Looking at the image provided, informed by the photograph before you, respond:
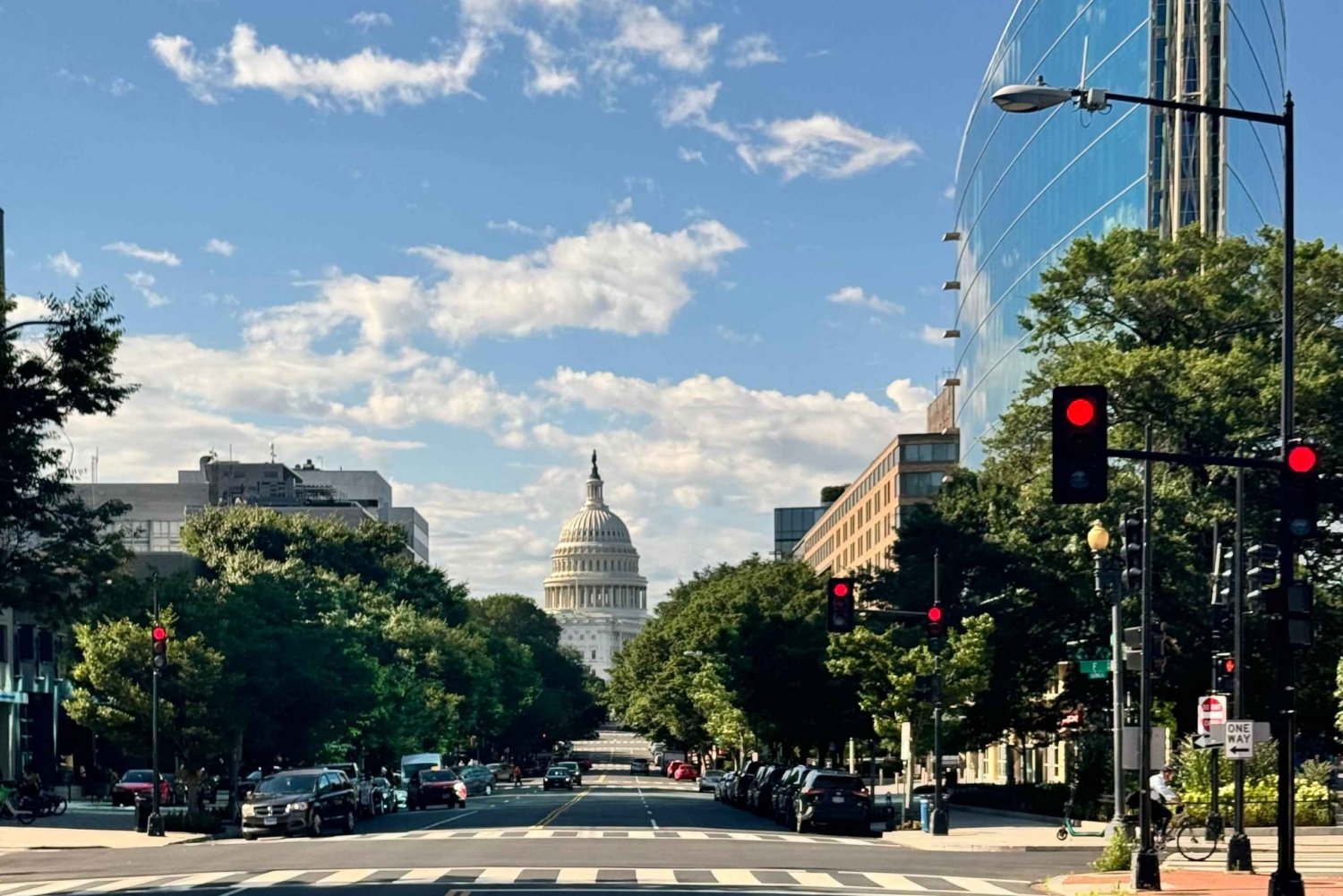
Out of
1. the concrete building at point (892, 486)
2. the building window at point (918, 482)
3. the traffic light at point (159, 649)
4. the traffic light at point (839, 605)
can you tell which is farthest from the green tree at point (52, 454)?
the building window at point (918, 482)

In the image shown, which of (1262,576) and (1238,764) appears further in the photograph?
(1238,764)

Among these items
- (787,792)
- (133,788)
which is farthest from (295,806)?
(133,788)

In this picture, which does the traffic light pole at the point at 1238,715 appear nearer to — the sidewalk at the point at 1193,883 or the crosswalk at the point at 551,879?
the sidewalk at the point at 1193,883

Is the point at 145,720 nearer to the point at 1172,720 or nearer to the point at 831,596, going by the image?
the point at 831,596

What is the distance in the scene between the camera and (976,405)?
12125 cm

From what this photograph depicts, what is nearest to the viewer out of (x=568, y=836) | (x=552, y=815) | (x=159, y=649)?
(x=568, y=836)

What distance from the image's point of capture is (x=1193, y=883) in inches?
1164

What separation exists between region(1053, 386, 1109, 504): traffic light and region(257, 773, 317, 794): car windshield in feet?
113

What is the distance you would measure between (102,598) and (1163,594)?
30826 mm

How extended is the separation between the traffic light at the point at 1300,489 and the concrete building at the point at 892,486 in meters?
107

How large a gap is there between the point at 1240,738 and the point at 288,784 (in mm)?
29241

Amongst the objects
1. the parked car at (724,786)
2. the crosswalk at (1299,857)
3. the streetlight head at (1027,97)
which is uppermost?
the streetlight head at (1027,97)

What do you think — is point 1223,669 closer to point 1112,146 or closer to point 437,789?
point 437,789

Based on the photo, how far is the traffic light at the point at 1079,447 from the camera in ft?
66.1
